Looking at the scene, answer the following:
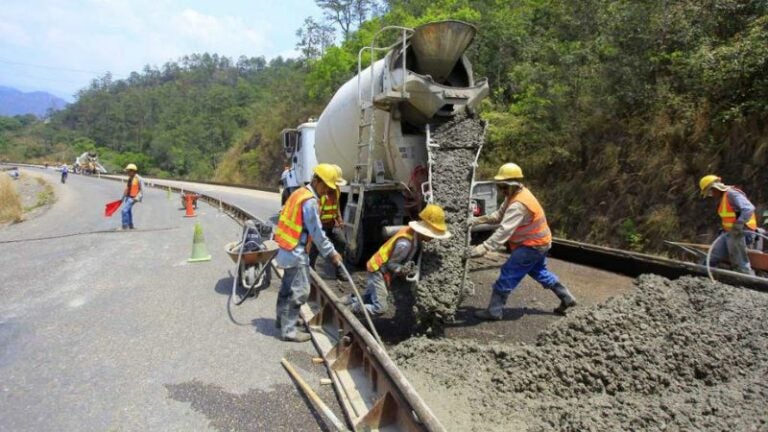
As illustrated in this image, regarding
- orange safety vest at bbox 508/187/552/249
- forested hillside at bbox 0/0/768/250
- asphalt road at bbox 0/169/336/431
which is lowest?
asphalt road at bbox 0/169/336/431

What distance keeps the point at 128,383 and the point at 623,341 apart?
381cm

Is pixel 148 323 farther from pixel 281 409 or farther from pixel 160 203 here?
pixel 160 203

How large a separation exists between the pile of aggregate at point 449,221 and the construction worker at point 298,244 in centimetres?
93

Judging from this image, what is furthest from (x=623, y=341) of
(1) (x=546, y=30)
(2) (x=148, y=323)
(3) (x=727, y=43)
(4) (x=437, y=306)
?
(1) (x=546, y=30)

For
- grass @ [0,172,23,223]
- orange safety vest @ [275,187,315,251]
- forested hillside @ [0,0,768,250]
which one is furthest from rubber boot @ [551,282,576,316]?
grass @ [0,172,23,223]

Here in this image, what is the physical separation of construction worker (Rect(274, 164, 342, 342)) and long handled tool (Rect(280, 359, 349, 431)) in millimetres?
621

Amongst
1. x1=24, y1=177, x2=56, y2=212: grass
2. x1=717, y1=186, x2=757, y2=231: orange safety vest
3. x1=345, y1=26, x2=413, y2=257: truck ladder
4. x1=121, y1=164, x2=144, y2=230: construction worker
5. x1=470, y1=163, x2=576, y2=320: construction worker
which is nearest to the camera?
x1=470, y1=163, x2=576, y2=320: construction worker

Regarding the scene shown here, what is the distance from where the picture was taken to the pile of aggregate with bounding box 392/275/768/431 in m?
2.91

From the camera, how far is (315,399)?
137 inches

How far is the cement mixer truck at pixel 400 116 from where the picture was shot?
6.43 m

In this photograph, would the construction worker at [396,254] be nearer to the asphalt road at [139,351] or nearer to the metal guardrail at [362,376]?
the metal guardrail at [362,376]

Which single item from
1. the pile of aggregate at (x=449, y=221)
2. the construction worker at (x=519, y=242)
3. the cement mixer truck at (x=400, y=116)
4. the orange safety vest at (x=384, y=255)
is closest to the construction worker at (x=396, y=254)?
the orange safety vest at (x=384, y=255)

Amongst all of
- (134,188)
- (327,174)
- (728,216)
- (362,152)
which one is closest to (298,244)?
(327,174)

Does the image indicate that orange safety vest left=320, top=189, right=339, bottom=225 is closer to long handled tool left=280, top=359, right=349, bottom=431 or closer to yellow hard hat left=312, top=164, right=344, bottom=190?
yellow hard hat left=312, top=164, right=344, bottom=190
